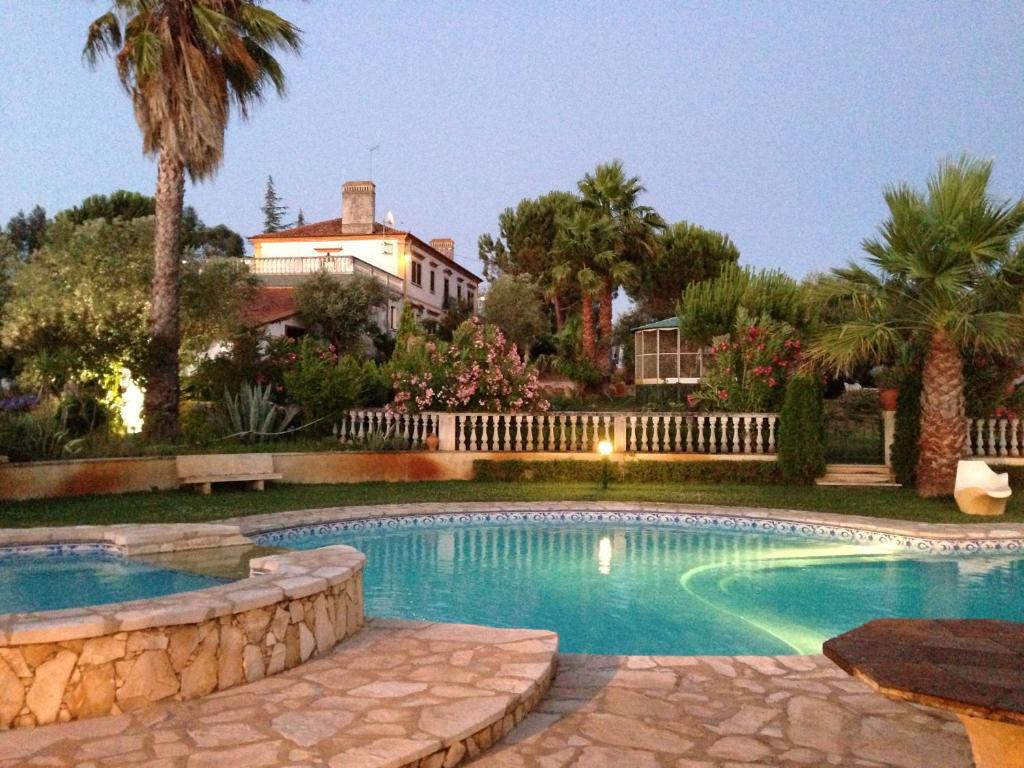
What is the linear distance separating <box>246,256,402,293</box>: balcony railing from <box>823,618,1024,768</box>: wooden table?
28.9 metres

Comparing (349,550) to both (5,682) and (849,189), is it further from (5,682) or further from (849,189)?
Answer: (849,189)

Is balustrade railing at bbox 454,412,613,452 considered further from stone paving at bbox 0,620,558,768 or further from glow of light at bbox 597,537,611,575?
stone paving at bbox 0,620,558,768

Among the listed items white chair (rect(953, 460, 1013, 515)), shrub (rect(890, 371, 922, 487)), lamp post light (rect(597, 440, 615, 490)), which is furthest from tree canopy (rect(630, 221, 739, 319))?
white chair (rect(953, 460, 1013, 515))

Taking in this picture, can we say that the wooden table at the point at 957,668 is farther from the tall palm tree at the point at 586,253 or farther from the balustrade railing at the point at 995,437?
the tall palm tree at the point at 586,253

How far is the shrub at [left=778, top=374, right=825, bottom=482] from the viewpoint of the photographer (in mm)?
13664

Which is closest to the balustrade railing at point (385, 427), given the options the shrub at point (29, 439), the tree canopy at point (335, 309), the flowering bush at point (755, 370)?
the shrub at point (29, 439)

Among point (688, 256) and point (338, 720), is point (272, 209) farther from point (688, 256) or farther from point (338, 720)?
point (338, 720)

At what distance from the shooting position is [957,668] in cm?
259

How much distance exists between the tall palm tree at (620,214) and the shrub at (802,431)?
1632 cm

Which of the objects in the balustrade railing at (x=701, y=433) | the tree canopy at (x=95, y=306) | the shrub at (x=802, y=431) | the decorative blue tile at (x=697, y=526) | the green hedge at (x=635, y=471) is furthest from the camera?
the tree canopy at (x=95, y=306)

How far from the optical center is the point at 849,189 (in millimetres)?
53906

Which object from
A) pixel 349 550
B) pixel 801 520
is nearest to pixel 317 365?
pixel 801 520

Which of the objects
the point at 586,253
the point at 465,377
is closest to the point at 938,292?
the point at 465,377

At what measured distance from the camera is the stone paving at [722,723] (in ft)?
11.7
